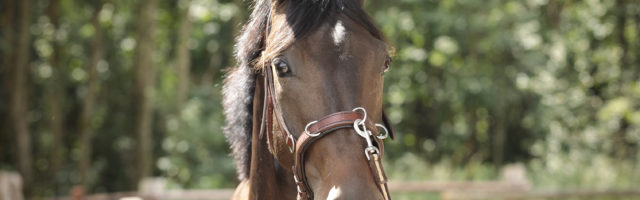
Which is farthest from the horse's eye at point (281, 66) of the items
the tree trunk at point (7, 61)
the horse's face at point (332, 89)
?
the tree trunk at point (7, 61)

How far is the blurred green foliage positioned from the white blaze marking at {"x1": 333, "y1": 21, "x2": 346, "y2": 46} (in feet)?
27.4

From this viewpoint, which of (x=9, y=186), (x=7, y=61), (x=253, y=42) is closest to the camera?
(x=253, y=42)

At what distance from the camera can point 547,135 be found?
48.7ft

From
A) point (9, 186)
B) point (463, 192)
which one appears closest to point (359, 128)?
point (9, 186)

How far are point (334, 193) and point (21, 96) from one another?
47.2 ft

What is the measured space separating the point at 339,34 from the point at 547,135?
14197 mm

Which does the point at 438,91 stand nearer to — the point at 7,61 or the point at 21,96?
the point at 21,96

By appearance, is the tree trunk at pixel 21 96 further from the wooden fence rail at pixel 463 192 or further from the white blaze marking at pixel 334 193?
the white blaze marking at pixel 334 193

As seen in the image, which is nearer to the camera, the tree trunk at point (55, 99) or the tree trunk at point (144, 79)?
the tree trunk at point (144, 79)

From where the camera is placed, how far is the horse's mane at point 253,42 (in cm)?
190

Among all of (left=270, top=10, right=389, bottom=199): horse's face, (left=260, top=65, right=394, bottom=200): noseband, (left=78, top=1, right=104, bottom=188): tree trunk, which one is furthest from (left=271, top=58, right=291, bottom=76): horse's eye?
(left=78, top=1, right=104, bottom=188): tree trunk

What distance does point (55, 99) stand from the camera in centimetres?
1688

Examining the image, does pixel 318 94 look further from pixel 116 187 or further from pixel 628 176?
pixel 116 187

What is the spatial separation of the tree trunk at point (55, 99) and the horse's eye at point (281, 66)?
1592cm
